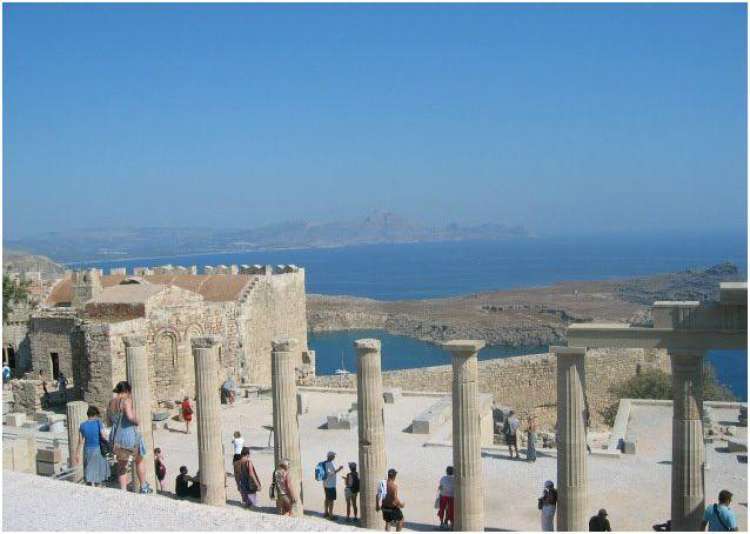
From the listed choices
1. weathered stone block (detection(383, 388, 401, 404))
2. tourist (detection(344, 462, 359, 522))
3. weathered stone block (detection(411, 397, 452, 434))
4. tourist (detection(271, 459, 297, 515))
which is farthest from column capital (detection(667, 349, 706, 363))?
weathered stone block (detection(383, 388, 401, 404))

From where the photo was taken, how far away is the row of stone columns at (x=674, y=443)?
34.4 feet

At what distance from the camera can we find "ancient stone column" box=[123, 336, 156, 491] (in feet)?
43.3

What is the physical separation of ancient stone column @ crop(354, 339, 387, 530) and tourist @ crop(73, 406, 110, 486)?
3806 mm

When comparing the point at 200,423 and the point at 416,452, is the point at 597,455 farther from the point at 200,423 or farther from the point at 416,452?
the point at 200,423

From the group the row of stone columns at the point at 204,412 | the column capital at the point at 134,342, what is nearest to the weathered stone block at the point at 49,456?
the row of stone columns at the point at 204,412

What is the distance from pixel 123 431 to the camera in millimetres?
11688

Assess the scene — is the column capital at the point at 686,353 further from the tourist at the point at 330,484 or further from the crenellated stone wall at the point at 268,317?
the crenellated stone wall at the point at 268,317

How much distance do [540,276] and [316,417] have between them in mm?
155910

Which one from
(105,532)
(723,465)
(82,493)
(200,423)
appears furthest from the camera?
(723,465)

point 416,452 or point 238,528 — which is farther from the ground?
point 238,528

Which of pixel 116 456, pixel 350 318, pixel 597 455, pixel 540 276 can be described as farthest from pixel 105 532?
pixel 540 276

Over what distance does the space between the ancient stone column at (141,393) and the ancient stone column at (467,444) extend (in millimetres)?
5210

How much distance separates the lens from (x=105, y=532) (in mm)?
8078

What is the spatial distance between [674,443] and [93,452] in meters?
8.07
